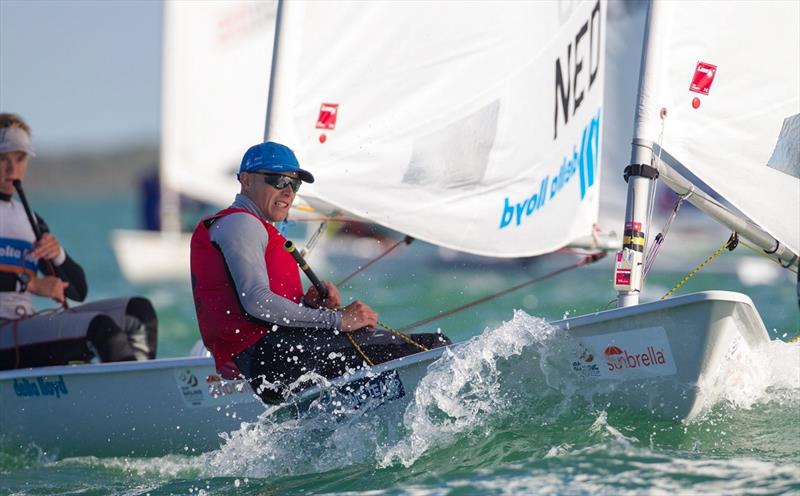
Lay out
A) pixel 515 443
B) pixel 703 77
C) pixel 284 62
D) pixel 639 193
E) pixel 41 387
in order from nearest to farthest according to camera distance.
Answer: pixel 515 443, pixel 639 193, pixel 703 77, pixel 284 62, pixel 41 387

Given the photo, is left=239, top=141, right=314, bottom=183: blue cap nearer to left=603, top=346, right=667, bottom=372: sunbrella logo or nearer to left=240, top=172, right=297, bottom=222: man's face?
left=240, top=172, right=297, bottom=222: man's face

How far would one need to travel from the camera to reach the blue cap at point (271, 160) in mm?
3320

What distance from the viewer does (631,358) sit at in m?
3.08

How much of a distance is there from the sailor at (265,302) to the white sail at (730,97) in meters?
1.11

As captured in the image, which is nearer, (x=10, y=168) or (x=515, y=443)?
(x=515, y=443)

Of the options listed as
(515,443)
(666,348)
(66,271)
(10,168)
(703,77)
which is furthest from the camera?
(66,271)

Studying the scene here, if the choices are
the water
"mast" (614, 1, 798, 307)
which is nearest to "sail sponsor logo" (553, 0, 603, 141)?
"mast" (614, 1, 798, 307)

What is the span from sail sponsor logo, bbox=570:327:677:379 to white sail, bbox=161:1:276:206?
5.91 metres

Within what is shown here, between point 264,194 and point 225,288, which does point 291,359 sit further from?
point 264,194

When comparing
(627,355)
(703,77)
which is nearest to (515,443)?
(627,355)

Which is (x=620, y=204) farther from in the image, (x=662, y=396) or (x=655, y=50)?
(x=662, y=396)

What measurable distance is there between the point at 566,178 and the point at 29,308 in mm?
2078

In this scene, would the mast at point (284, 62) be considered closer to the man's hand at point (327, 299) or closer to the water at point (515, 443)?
the man's hand at point (327, 299)

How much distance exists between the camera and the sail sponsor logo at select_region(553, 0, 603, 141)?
441 centimetres
